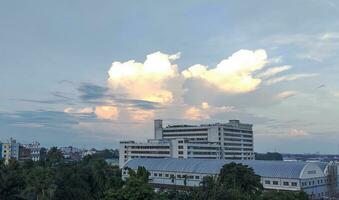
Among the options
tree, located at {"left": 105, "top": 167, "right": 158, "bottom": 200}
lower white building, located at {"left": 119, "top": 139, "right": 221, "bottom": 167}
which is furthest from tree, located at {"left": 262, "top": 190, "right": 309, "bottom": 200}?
lower white building, located at {"left": 119, "top": 139, "right": 221, "bottom": 167}

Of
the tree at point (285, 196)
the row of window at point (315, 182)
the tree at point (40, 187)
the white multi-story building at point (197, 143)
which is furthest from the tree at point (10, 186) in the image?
the white multi-story building at point (197, 143)

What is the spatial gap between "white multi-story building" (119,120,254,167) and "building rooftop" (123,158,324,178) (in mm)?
19930

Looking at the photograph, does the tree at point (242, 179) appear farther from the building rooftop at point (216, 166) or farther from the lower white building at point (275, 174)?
the building rooftop at point (216, 166)

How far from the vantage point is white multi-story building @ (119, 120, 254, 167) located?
120 m

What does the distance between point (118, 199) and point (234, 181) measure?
24.3 metres

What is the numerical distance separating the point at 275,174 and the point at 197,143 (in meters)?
52.4

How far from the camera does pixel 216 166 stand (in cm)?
8262

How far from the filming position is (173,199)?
49.7 m

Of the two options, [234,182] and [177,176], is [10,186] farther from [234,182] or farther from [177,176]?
[177,176]

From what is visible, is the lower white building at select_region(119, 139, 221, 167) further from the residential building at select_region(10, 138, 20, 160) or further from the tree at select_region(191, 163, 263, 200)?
the tree at select_region(191, 163, 263, 200)

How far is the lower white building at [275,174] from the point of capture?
6950 cm

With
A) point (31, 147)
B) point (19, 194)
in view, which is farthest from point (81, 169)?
point (31, 147)

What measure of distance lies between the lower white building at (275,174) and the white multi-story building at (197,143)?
25685 mm

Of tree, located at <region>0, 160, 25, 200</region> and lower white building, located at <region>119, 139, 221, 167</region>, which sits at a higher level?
lower white building, located at <region>119, 139, 221, 167</region>
